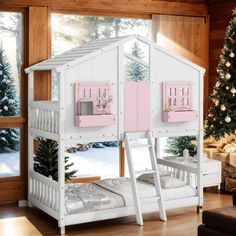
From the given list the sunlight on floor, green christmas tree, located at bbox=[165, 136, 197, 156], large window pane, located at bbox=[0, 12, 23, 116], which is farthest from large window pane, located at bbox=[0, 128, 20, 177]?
green christmas tree, located at bbox=[165, 136, 197, 156]

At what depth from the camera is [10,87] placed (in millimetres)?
6457

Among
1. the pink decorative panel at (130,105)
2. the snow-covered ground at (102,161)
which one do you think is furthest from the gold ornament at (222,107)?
the pink decorative panel at (130,105)

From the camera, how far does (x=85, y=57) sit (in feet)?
17.7

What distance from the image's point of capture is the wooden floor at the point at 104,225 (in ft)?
17.5

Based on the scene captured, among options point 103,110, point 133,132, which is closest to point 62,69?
point 103,110

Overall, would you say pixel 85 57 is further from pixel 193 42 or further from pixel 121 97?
pixel 193 42

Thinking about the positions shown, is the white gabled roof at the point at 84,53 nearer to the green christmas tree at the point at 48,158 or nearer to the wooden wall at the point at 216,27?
the green christmas tree at the point at 48,158

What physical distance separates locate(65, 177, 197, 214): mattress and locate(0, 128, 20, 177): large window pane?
36.5 inches

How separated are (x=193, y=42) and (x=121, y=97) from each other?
2.22m

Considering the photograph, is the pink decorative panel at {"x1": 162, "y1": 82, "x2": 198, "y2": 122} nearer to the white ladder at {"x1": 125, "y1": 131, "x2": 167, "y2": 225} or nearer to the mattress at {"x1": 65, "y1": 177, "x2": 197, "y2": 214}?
Result: the white ladder at {"x1": 125, "y1": 131, "x2": 167, "y2": 225}

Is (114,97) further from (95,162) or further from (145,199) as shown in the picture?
(95,162)

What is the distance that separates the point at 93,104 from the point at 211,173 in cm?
219

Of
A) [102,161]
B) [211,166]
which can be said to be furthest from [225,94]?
[102,161]

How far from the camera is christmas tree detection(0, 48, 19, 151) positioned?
6.41 metres
